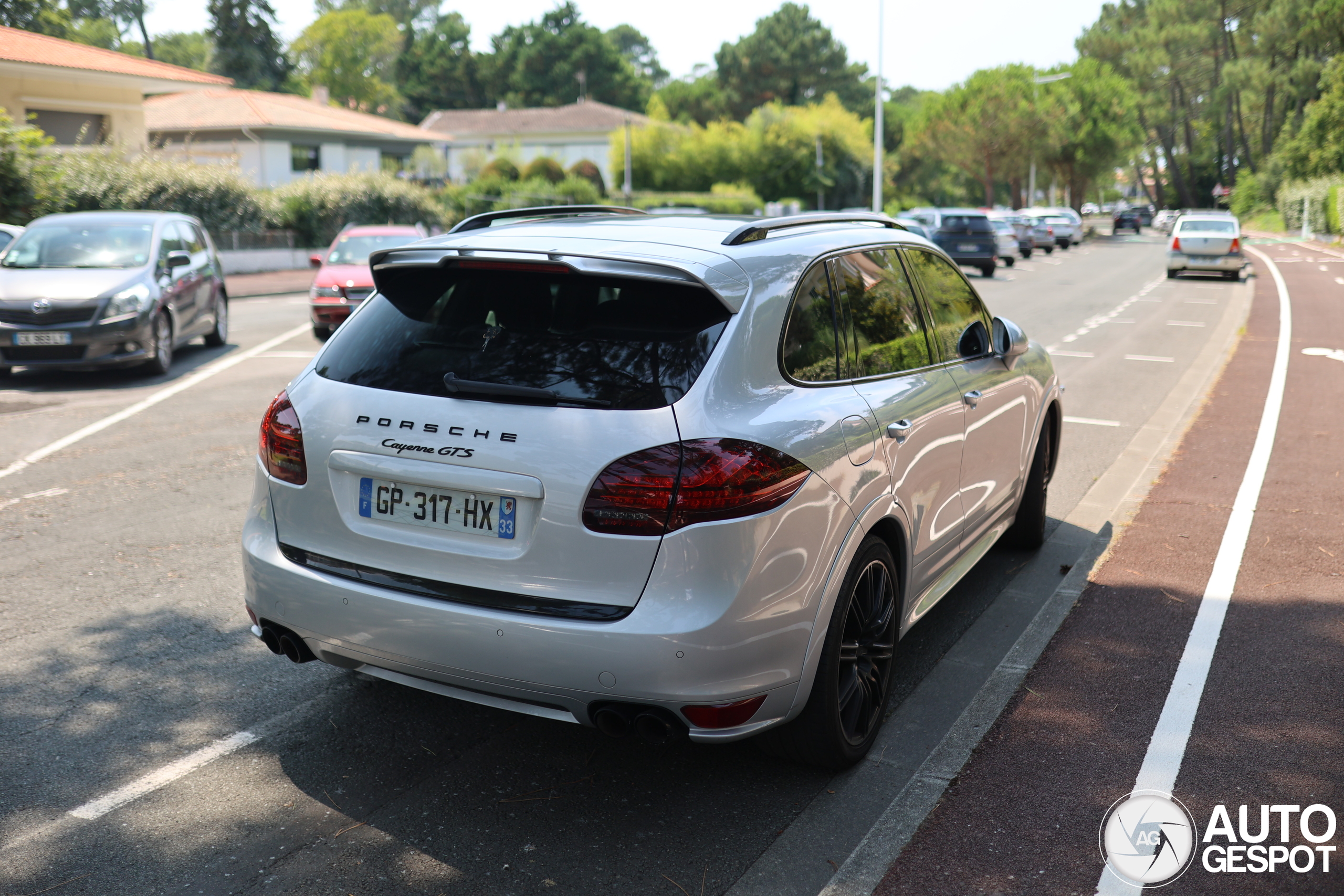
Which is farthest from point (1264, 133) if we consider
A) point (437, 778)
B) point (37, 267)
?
point (437, 778)

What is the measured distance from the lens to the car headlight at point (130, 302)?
11766 mm

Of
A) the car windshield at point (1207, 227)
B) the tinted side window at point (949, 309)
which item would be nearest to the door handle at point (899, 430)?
the tinted side window at point (949, 309)

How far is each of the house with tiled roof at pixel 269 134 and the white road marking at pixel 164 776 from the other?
45.1 meters

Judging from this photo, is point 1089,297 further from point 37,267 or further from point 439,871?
point 439,871

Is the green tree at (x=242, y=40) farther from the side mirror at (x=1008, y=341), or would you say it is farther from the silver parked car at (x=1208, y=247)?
the side mirror at (x=1008, y=341)

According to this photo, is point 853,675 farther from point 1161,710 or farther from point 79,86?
point 79,86

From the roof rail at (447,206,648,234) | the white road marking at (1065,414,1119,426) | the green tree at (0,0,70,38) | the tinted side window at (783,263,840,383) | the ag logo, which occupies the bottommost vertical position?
the ag logo

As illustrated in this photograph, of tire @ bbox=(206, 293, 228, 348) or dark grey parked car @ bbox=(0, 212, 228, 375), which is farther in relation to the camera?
tire @ bbox=(206, 293, 228, 348)

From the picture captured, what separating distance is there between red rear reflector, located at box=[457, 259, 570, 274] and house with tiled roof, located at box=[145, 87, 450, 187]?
4531cm

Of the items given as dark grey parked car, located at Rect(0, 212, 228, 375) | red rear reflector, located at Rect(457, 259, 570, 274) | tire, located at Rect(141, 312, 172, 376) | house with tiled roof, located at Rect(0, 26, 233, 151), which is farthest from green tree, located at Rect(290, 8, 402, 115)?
red rear reflector, located at Rect(457, 259, 570, 274)

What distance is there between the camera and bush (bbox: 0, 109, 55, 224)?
915 inches

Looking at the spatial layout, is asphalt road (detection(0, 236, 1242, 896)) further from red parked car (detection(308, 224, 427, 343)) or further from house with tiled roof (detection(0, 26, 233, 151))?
house with tiled roof (detection(0, 26, 233, 151))

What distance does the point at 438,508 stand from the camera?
3.36 metres

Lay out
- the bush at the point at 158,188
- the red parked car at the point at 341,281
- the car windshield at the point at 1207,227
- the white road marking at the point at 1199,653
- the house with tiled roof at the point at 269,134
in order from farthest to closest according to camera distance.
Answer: the house with tiled roof at the point at 269,134 < the car windshield at the point at 1207,227 < the bush at the point at 158,188 < the red parked car at the point at 341,281 < the white road marking at the point at 1199,653
